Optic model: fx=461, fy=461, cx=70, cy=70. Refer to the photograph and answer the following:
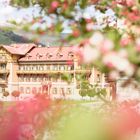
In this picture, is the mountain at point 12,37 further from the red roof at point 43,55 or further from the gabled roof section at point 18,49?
the red roof at point 43,55

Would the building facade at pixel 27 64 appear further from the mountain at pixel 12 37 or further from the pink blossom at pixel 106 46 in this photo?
the pink blossom at pixel 106 46

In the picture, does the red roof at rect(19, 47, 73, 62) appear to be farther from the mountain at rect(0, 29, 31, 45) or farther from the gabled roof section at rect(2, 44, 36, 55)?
the mountain at rect(0, 29, 31, 45)

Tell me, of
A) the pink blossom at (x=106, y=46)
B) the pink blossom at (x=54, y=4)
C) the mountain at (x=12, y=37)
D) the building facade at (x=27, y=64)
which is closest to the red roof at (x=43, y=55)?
the building facade at (x=27, y=64)

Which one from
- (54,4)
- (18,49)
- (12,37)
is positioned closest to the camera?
(54,4)

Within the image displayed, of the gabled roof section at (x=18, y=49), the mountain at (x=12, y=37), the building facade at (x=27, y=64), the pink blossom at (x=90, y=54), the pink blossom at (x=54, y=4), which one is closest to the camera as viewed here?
the pink blossom at (x=90, y=54)

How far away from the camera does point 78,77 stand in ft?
17.2

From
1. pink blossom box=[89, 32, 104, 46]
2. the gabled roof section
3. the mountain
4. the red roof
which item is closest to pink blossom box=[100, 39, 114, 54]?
pink blossom box=[89, 32, 104, 46]

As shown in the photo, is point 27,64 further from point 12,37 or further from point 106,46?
point 106,46

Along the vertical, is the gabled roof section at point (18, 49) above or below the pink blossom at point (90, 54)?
below

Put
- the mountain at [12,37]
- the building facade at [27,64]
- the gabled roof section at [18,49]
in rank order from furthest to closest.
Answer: the gabled roof section at [18,49] → the building facade at [27,64] → the mountain at [12,37]

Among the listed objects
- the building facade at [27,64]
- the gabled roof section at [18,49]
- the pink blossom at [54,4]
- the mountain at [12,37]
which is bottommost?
the building facade at [27,64]

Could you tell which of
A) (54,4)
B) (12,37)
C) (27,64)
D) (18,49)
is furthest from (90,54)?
(12,37)

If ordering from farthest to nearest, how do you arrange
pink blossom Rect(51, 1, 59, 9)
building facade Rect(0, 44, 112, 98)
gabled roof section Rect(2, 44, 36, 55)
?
gabled roof section Rect(2, 44, 36, 55)
building facade Rect(0, 44, 112, 98)
pink blossom Rect(51, 1, 59, 9)

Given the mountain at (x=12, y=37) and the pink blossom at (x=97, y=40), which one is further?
the mountain at (x=12, y=37)
